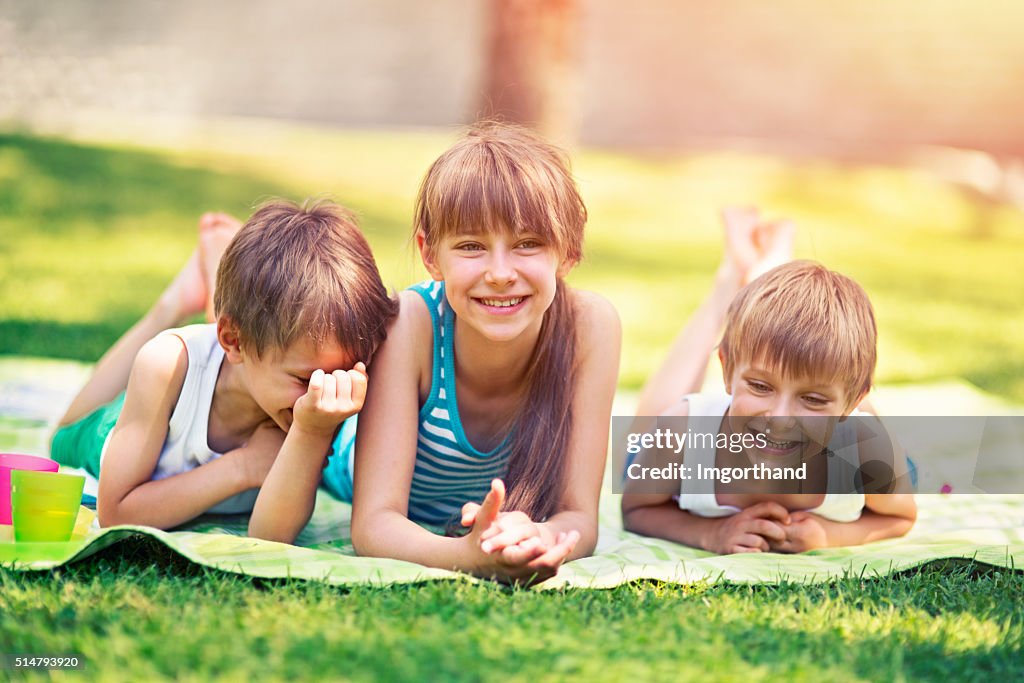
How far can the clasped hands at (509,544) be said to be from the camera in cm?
288

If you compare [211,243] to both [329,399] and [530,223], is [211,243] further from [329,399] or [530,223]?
[530,223]

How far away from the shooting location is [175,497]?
11.3 ft

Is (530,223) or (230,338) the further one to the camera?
(230,338)

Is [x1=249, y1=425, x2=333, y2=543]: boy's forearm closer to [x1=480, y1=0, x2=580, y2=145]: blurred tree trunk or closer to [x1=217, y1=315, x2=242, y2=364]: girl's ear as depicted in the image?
[x1=217, y1=315, x2=242, y2=364]: girl's ear

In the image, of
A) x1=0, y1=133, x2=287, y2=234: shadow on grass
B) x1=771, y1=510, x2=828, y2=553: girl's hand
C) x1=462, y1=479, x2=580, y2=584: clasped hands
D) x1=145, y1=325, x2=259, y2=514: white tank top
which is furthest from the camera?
x1=0, y1=133, x2=287, y2=234: shadow on grass

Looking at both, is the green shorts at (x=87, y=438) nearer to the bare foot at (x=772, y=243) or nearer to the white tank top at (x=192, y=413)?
the white tank top at (x=192, y=413)

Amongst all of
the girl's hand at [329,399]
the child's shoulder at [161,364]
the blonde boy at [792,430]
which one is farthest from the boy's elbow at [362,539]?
the blonde boy at [792,430]

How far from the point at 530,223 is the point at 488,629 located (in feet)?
3.84

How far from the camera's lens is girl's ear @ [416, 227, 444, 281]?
3381 millimetres

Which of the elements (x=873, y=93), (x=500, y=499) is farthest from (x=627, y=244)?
(x=500, y=499)

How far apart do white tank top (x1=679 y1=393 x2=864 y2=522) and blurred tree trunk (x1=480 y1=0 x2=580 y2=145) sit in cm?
635

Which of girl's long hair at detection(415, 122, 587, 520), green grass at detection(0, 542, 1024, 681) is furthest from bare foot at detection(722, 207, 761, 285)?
green grass at detection(0, 542, 1024, 681)

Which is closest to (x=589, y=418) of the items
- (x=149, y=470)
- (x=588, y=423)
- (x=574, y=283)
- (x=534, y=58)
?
(x=588, y=423)

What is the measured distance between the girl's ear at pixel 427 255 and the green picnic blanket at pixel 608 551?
86 cm
